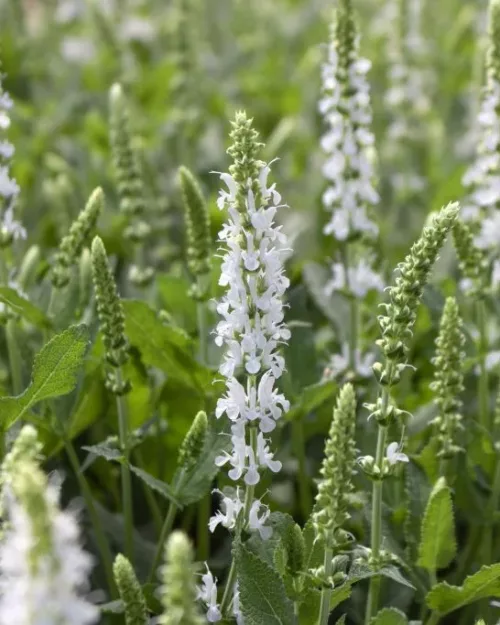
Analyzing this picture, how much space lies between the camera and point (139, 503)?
260 centimetres

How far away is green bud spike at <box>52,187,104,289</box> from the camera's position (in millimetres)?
2156

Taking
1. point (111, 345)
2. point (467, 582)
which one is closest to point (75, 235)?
point (111, 345)

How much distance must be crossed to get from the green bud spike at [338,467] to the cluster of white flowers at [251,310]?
0.63 feet

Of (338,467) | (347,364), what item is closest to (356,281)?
(347,364)

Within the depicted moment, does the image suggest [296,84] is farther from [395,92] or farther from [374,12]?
[374,12]

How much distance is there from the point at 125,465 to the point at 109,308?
343 millimetres

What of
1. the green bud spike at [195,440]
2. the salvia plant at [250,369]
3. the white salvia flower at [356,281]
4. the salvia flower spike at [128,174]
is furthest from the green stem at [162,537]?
the salvia flower spike at [128,174]

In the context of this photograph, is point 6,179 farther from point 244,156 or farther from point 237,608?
point 237,608

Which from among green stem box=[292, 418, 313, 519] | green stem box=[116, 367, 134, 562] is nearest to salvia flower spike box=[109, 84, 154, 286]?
green stem box=[292, 418, 313, 519]

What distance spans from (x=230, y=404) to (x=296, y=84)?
334cm

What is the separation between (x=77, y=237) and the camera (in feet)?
7.11

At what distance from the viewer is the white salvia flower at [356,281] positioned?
2510mm

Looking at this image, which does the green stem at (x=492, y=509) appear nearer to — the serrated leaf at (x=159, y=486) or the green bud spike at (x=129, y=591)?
the serrated leaf at (x=159, y=486)

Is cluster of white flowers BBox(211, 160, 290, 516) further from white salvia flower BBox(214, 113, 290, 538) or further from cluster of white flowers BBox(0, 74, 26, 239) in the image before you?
cluster of white flowers BBox(0, 74, 26, 239)
